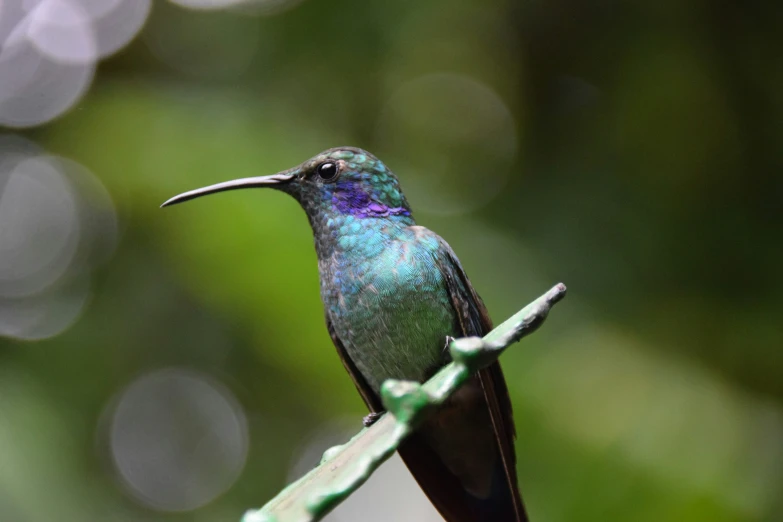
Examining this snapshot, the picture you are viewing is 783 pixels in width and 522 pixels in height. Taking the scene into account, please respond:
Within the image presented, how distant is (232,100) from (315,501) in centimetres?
256

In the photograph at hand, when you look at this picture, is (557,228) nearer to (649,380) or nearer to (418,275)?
(649,380)

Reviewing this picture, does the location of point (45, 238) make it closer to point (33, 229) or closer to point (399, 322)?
point (33, 229)

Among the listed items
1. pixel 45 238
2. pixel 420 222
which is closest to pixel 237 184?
pixel 420 222

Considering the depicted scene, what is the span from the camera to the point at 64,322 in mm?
2818

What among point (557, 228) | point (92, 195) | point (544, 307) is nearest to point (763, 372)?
point (557, 228)

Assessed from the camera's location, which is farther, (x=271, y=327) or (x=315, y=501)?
(x=271, y=327)

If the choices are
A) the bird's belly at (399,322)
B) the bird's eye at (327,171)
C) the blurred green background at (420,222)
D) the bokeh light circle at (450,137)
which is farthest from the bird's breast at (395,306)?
the bokeh light circle at (450,137)

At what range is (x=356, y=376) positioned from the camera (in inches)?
53.8

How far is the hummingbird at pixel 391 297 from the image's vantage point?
1.22 metres

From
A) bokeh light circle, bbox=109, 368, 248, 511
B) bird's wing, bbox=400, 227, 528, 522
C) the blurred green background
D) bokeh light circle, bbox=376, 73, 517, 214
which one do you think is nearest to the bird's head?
bird's wing, bbox=400, 227, 528, 522

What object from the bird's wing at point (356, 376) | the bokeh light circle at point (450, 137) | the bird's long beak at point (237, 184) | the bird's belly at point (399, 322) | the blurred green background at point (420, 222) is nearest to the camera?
the bird's long beak at point (237, 184)

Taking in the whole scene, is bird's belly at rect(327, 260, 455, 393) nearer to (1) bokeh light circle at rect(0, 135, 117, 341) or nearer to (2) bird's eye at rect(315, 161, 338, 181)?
(2) bird's eye at rect(315, 161, 338, 181)

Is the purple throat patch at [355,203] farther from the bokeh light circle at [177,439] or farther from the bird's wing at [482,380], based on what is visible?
the bokeh light circle at [177,439]

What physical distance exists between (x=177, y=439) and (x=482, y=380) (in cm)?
280
